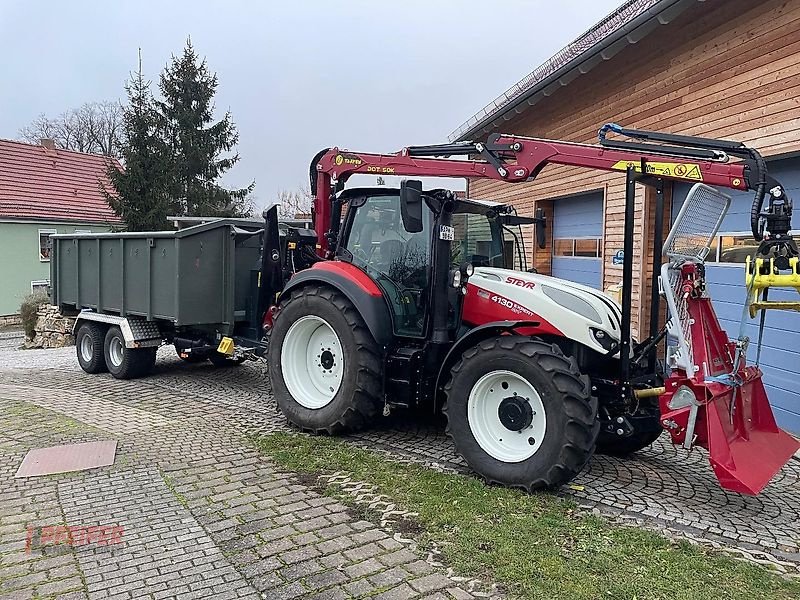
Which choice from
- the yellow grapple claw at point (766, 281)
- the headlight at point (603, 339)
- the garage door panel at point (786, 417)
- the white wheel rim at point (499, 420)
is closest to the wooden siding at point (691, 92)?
the garage door panel at point (786, 417)

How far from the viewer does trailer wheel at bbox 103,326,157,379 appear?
27.5 feet

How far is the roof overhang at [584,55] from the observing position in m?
7.02

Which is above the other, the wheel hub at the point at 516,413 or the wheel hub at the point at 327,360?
the wheel hub at the point at 327,360

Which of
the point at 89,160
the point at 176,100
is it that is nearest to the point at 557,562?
the point at 176,100

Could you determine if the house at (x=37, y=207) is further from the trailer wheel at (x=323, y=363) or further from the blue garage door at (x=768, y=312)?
the blue garage door at (x=768, y=312)

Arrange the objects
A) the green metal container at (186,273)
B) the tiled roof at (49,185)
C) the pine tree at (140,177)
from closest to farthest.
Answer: the green metal container at (186,273) < the pine tree at (140,177) < the tiled roof at (49,185)

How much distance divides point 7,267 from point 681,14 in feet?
75.7

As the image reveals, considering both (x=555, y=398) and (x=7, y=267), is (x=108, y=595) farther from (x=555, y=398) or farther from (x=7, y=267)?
(x=7, y=267)

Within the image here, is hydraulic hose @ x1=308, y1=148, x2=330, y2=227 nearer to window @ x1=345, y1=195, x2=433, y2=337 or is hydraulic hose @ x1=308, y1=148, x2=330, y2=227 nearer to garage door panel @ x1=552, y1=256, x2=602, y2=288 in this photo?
window @ x1=345, y1=195, x2=433, y2=337

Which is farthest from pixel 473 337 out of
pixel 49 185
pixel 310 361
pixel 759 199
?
pixel 49 185

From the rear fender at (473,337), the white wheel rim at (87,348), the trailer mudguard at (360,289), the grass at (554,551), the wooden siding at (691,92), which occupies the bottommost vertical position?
the grass at (554,551)

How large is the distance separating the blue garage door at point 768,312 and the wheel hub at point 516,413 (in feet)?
11.1

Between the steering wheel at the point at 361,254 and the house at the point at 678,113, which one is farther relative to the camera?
the house at the point at 678,113

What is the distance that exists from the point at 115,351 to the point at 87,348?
2.54 feet
